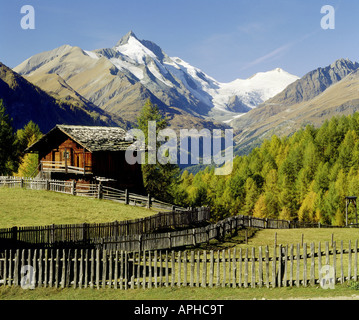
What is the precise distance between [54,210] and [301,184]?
267 ft

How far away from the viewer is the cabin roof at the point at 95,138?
48.4m

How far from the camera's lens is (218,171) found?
471ft

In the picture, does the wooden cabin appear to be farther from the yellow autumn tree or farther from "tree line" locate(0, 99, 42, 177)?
the yellow autumn tree

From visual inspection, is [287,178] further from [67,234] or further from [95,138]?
[67,234]

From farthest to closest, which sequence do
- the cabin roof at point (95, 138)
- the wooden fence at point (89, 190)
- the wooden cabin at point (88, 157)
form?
the wooden cabin at point (88, 157) → the cabin roof at point (95, 138) → the wooden fence at point (89, 190)

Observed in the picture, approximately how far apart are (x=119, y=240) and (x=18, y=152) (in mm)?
61609

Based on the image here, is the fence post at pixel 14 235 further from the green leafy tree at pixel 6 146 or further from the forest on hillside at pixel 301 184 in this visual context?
the forest on hillside at pixel 301 184

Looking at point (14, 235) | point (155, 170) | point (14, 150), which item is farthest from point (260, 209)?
point (14, 235)

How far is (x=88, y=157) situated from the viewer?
4869 centimetres

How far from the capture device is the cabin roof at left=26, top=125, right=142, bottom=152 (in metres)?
48.4

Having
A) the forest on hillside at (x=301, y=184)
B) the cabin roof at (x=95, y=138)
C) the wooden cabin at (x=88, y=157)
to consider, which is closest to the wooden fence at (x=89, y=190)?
the wooden cabin at (x=88, y=157)

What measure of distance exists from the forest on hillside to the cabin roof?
30693mm
